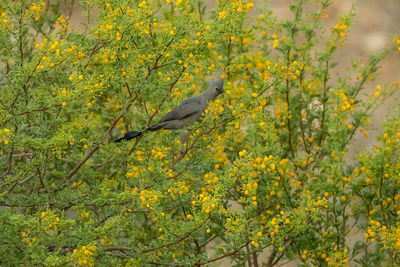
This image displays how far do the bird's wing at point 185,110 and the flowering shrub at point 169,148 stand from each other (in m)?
0.13

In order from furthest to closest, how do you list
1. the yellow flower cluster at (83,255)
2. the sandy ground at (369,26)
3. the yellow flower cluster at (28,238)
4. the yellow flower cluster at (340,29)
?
the sandy ground at (369,26), the yellow flower cluster at (340,29), the yellow flower cluster at (28,238), the yellow flower cluster at (83,255)

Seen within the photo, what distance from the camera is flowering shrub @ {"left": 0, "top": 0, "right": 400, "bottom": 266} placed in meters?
4.46

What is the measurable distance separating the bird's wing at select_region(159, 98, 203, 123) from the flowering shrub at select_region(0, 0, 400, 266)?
133mm

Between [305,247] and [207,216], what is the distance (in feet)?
6.05

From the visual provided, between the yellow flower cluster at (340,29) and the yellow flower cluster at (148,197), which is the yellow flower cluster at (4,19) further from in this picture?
the yellow flower cluster at (340,29)

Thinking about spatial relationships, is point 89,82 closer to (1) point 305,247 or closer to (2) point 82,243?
(2) point 82,243

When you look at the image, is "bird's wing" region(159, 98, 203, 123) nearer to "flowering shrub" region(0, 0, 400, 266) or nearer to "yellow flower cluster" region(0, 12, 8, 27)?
"flowering shrub" region(0, 0, 400, 266)

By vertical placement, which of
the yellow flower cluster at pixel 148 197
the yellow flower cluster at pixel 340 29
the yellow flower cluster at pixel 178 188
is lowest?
the yellow flower cluster at pixel 148 197

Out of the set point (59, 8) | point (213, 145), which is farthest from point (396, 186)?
point (59, 8)

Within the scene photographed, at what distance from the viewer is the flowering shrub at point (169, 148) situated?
14.6 feet

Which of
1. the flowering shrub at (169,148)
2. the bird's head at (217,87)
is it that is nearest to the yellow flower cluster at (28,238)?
the flowering shrub at (169,148)

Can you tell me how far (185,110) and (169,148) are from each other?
521mm

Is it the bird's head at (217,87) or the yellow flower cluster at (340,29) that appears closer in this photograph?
the bird's head at (217,87)

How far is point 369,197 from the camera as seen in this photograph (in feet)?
18.4
